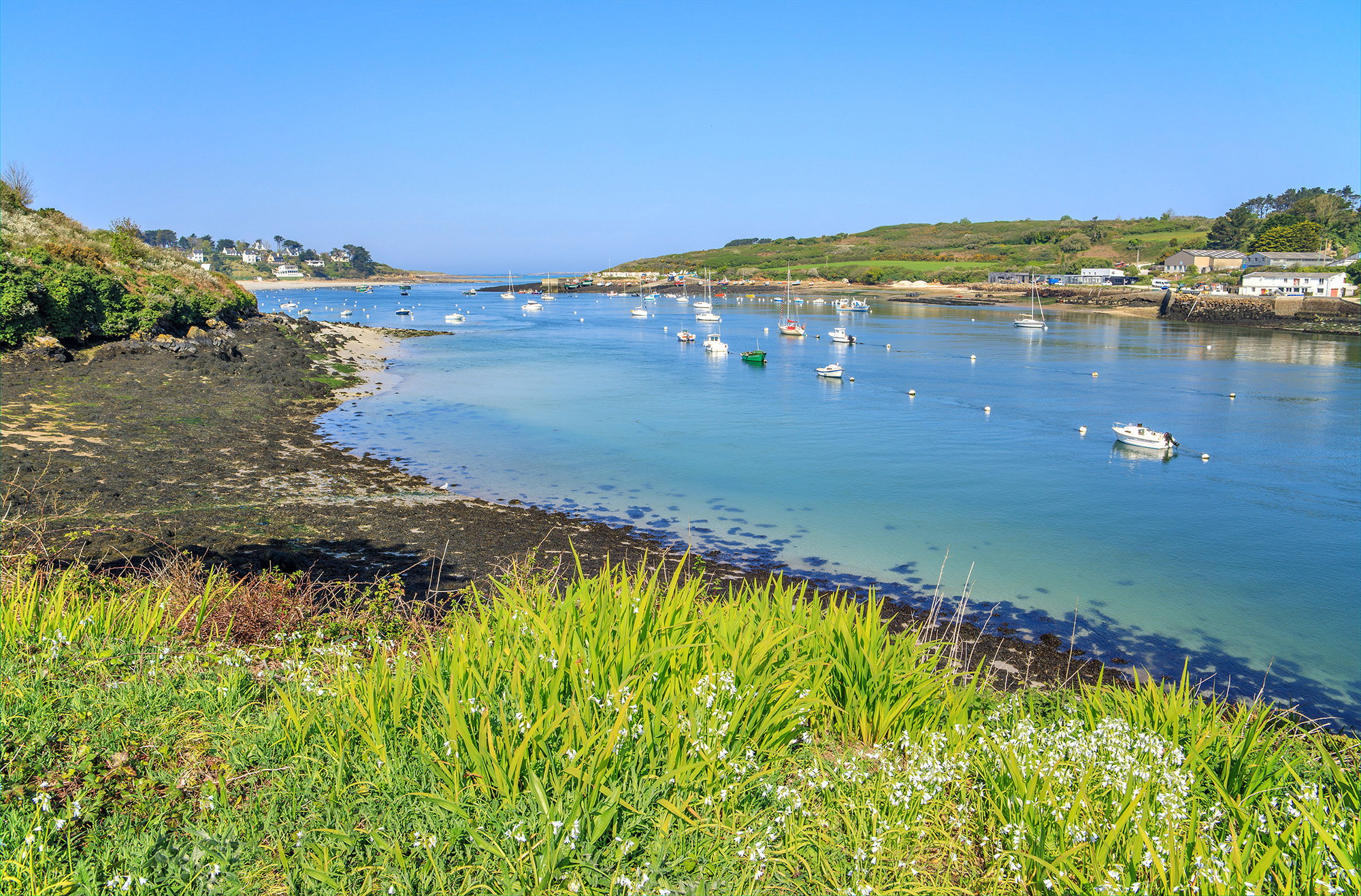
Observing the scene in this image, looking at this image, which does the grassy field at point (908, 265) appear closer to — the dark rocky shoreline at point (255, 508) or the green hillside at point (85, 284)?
the green hillside at point (85, 284)

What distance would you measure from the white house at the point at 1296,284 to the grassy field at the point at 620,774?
386 ft

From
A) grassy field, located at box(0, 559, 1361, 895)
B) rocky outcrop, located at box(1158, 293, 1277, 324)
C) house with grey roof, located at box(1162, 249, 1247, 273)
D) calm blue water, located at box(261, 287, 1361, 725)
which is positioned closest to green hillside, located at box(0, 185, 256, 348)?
calm blue water, located at box(261, 287, 1361, 725)

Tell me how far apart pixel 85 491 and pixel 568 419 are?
64.3 feet

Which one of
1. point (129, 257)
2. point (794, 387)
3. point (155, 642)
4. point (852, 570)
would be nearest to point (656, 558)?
point (852, 570)

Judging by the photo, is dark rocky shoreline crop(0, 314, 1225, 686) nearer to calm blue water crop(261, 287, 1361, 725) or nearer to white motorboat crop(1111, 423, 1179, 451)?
calm blue water crop(261, 287, 1361, 725)

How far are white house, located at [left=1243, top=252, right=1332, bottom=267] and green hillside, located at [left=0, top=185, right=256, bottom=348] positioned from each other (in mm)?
130015

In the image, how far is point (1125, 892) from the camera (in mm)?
3262

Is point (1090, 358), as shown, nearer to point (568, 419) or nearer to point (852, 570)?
point (568, 419)

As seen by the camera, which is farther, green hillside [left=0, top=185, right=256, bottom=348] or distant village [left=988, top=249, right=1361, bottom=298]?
distant village [left=988, top=249, right=1361, bottom=298]

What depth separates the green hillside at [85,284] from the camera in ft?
89.9

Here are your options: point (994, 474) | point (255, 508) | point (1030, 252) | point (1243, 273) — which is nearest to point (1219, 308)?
point (1243, 273)

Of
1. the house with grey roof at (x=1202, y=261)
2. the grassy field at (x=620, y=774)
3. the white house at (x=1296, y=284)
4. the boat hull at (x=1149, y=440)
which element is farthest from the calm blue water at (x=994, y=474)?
the house with grey roof at (x=1202, y=261)

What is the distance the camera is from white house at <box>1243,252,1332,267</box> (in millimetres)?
108688

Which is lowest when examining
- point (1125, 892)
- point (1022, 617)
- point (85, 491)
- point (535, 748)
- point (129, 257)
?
point (1022, 617)
